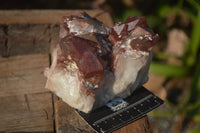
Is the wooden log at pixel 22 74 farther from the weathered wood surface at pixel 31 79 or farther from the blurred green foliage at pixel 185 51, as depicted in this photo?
the blurred green foliage at pixel 185 51

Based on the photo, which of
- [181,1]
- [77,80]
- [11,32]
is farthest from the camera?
[181,1]

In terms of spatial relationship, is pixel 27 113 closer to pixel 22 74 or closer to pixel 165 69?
pixel 22 74

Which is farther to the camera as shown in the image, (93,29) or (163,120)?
(163,120)

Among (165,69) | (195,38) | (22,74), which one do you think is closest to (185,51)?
(195,38)

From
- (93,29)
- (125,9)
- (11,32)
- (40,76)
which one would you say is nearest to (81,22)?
(93,29)

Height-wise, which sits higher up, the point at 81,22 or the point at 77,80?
the point at 81,22

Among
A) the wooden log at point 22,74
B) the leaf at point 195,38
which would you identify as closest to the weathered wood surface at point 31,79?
the wooden log at point 22,74

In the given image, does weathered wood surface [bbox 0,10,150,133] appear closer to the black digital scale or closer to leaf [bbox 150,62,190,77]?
the black digital scale

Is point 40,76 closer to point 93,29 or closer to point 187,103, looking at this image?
point 93,29
